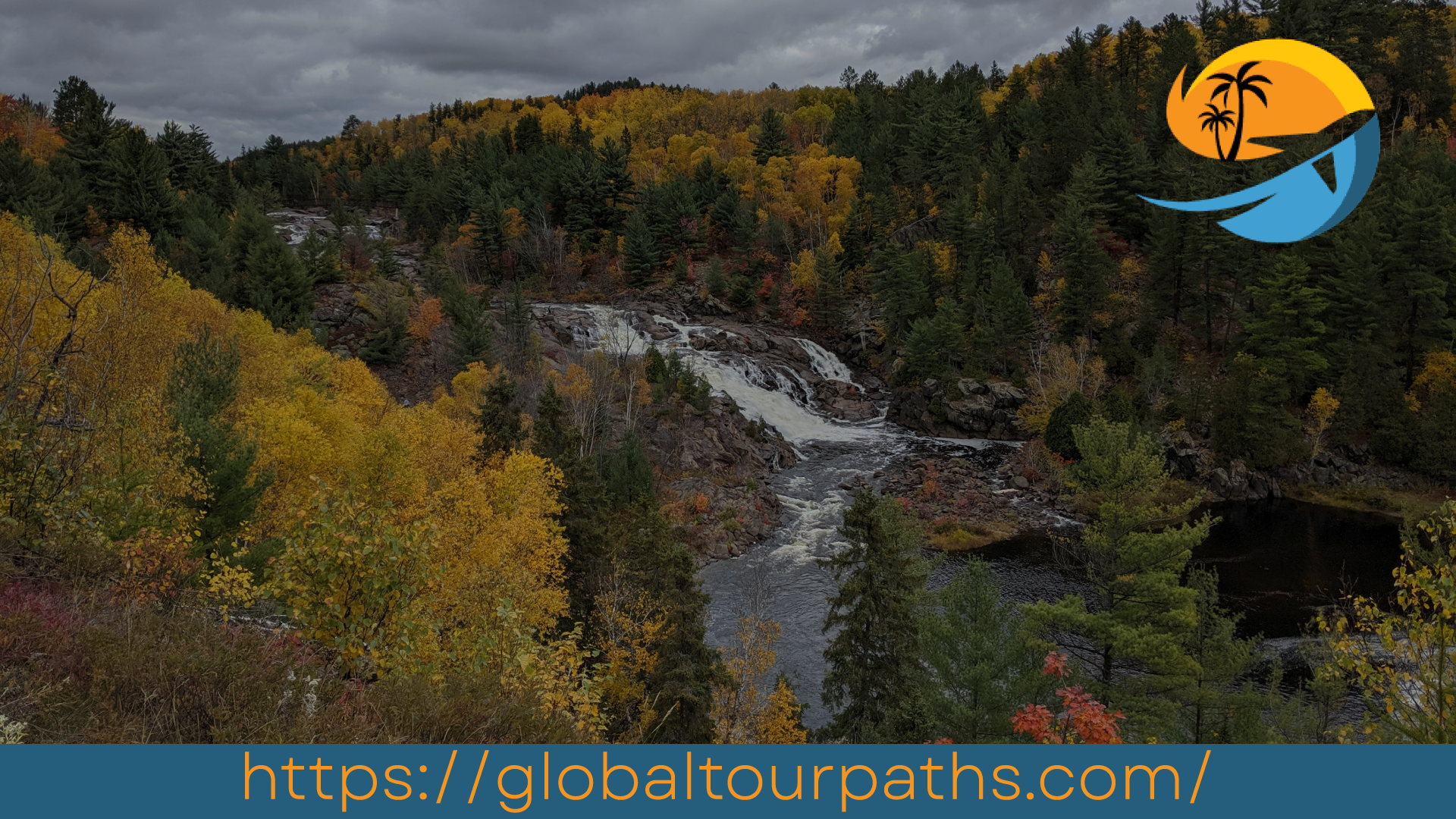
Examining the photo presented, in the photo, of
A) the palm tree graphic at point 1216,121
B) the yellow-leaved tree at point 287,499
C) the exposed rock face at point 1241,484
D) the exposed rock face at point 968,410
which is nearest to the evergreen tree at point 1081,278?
the exposed rock face at point 968,410

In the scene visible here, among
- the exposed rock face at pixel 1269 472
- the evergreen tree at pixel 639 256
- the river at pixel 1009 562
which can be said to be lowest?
the river at pixel 1009 562

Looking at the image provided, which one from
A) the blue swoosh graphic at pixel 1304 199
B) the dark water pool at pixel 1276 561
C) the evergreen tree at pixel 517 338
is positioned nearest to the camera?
the dark water pool at pixel 1276 561

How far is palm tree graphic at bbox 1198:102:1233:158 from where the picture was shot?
4988 cm

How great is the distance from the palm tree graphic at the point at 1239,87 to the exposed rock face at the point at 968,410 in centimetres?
2560

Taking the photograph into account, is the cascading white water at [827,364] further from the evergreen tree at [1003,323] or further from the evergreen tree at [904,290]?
the evergreen tree at [1003,323]

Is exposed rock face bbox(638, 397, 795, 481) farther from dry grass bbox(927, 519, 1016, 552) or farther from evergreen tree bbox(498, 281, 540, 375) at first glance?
dry grass bbox(927, 519, 1016, 552)

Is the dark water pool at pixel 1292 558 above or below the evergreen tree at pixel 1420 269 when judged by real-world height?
below

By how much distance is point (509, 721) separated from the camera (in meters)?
10.3

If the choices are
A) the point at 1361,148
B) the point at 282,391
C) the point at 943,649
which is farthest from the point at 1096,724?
the point at 1361,148

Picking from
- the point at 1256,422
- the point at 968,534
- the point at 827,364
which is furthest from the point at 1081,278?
the point at 968,534

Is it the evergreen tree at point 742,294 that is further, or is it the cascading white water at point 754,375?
the evergreen tree at point 742,294

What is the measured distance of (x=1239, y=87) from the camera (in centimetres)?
3891

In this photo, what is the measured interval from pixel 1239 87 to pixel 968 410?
32554mm

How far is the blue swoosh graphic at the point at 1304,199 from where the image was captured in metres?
57.3
